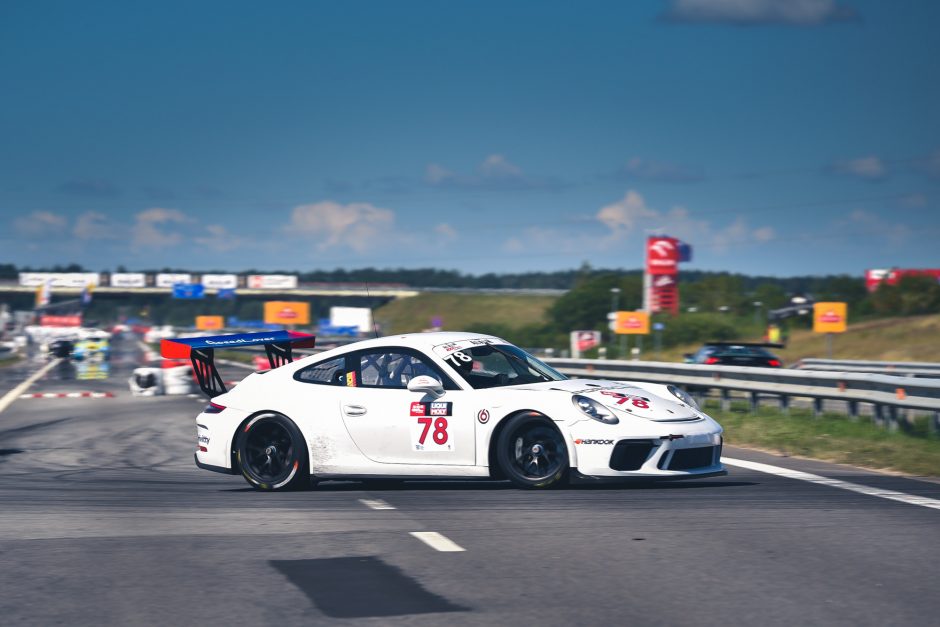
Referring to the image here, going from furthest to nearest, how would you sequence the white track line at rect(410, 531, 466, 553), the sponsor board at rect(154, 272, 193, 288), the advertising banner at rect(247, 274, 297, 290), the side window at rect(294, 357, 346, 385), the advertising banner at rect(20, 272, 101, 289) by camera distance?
the sponsor board at rect(154, 272, 193, 288), the advertising banner at rect(247, 274, 297, 290), the advertising banner at rect(20, 272, 101, 289), the side window at rect(294, 357, 346, 385), the white track line at rect(410, 531, 466, 553)

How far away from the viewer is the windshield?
9430mm

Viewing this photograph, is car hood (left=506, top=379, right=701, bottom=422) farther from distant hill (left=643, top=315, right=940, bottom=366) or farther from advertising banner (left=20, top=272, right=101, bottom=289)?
advertising banner (left=20, top=272, right=101, bottom=289)

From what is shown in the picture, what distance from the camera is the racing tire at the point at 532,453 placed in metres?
8.95

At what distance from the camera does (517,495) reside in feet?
28.9

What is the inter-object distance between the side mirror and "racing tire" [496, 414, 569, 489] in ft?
1.95

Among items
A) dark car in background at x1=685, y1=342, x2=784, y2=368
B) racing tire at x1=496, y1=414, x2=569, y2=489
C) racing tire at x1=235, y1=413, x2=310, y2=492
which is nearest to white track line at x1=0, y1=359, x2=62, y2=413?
racing tire at x1=235, y1=413, x2=310, y2=492

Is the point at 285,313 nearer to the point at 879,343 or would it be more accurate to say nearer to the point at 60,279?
the point at 60,279

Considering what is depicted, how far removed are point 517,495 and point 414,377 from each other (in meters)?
1.23

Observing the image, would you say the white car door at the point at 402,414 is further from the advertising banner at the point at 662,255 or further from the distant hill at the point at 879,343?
the advertising banner at the point at 662,255

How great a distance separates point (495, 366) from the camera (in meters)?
9.61

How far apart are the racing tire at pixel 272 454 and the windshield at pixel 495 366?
1352 millimetres

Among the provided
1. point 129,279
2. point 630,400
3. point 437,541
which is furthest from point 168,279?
point 437,541

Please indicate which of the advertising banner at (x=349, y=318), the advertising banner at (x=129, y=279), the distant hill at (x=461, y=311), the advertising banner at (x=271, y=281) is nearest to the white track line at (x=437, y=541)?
the advertising banner at (x=349, y=318)

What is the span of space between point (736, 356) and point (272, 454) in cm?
2085
